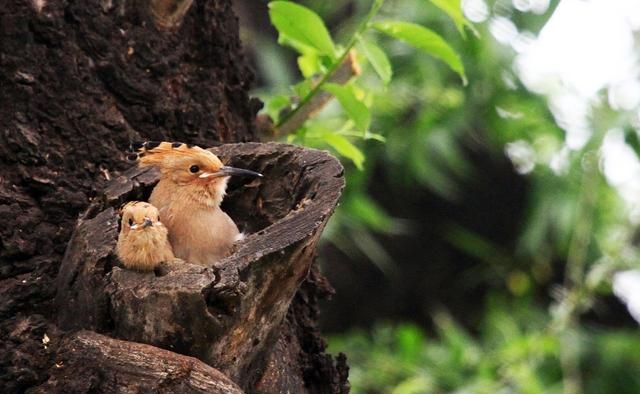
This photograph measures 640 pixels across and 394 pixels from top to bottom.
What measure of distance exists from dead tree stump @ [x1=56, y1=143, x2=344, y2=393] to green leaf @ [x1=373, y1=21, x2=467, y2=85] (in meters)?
0.66

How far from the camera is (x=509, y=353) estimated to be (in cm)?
692

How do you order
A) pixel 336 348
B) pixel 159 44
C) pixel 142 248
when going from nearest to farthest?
pixel 142 248 → pixel 159 44 → pixel 336 348

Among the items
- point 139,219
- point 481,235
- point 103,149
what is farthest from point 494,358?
point 139,219

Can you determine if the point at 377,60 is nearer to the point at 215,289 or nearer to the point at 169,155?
the point at 169,155

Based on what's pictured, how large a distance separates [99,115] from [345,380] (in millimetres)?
1117

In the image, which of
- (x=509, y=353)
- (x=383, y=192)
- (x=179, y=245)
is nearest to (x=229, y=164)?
(x=179, y=245)

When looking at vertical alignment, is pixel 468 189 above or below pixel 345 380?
below

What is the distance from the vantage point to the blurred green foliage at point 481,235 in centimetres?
701

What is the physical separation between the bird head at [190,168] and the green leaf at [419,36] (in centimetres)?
69

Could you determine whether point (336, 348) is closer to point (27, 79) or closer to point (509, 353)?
point (509, 353)

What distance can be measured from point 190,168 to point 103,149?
1.46 ft

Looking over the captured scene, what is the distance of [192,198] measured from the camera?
13.7 ft

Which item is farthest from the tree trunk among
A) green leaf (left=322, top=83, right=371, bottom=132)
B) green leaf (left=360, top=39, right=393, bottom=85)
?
green leaf (left=360, top=39, right=393, bottom=85)

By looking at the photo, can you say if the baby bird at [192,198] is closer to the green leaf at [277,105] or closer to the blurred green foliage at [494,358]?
the green leaf at [277,105]
